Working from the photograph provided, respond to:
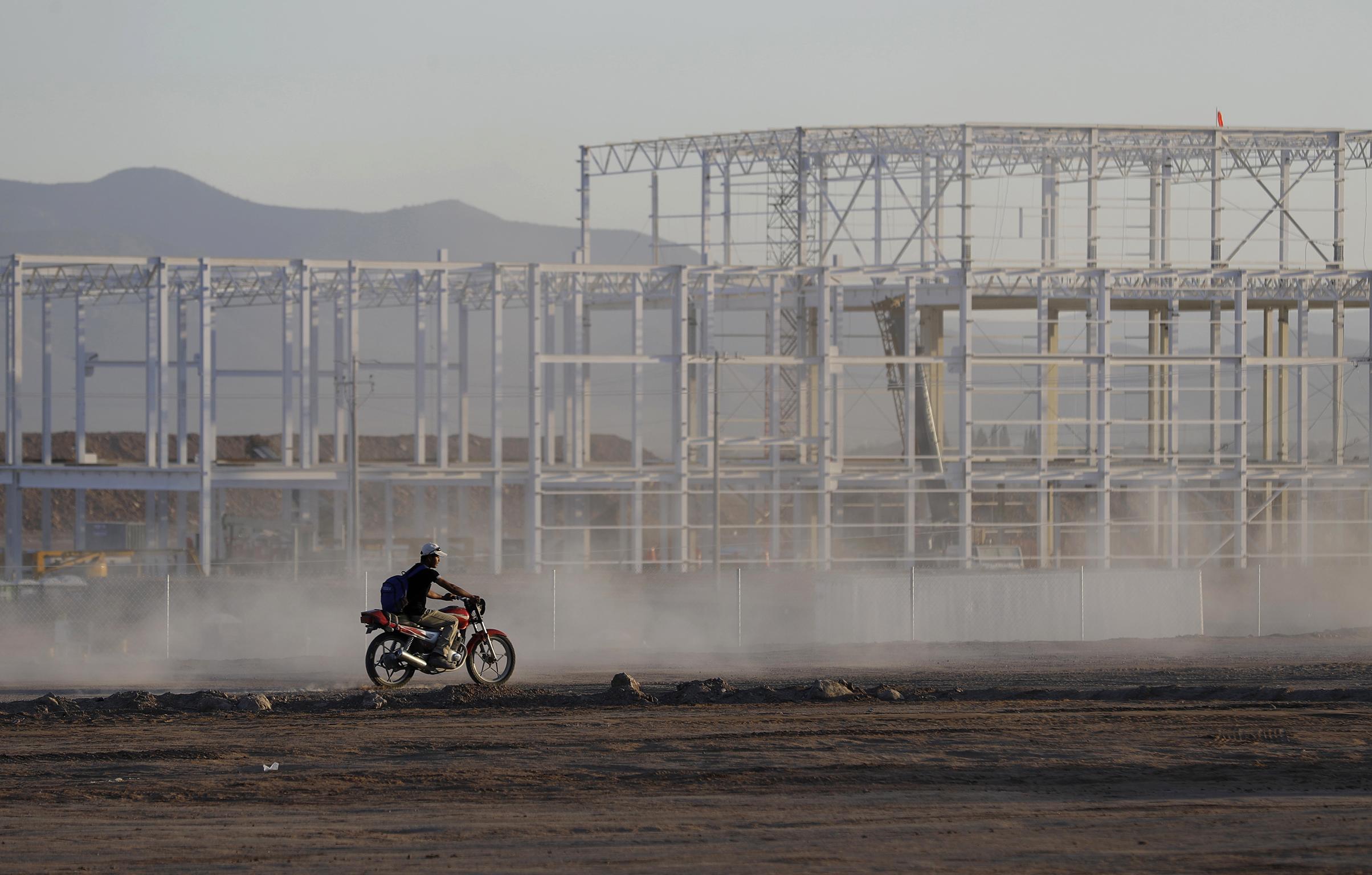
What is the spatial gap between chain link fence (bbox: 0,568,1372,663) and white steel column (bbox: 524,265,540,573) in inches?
142

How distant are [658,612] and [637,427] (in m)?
11.8

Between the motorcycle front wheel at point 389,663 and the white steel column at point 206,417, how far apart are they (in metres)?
20.7

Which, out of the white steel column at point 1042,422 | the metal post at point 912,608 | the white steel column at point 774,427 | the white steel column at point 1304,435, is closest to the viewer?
the metal post at point 912,608

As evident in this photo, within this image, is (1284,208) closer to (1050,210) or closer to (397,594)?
(1050,210)

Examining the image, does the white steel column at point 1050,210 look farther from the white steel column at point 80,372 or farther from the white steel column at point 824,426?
the white steel column at point 80,372

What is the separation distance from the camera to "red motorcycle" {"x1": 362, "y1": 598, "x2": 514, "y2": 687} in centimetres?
1773

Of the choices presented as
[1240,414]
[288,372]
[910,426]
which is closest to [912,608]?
[910,426]

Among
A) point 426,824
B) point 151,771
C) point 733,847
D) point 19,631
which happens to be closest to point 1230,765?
point 733,847

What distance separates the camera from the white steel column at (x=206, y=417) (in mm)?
37906

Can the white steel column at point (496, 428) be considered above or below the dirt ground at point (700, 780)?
above

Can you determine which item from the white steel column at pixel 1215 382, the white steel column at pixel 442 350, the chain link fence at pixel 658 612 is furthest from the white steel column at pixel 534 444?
the white steel column at pixel 1215 382

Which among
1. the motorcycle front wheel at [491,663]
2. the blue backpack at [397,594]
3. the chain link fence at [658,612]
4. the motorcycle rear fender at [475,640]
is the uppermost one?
the blue backpack at [397,594]

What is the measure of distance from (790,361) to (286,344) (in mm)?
13372

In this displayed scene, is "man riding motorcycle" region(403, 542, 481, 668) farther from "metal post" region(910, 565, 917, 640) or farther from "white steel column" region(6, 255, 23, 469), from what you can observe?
"white steel column" region(6, 255, 23, 469)
